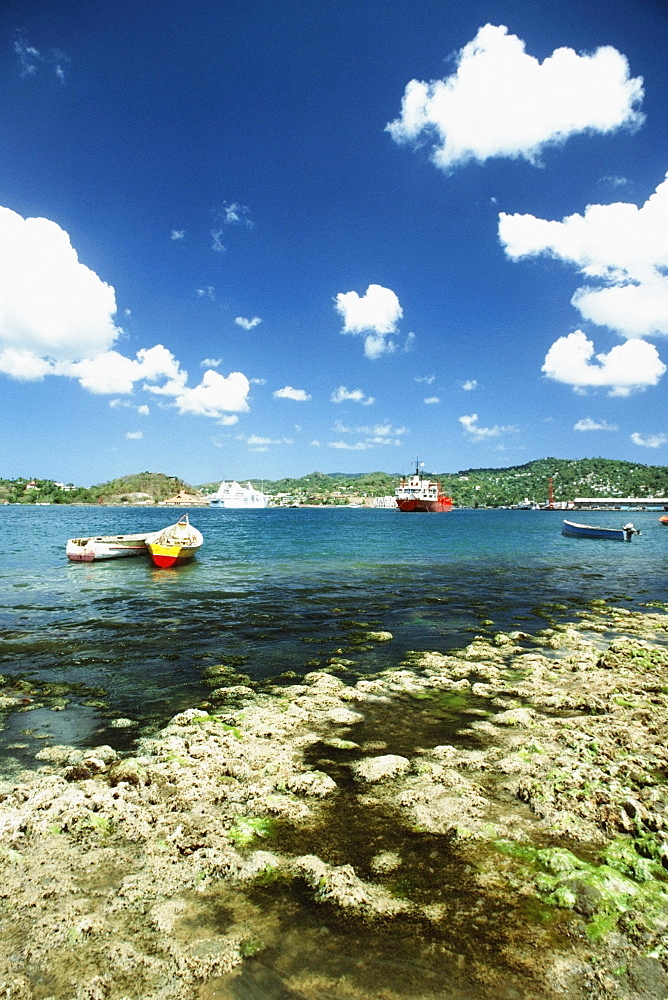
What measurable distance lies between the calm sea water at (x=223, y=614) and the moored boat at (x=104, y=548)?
95 cm

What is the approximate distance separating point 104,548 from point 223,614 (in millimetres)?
20599

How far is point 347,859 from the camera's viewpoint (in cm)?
488

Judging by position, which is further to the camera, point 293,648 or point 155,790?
point 293,648

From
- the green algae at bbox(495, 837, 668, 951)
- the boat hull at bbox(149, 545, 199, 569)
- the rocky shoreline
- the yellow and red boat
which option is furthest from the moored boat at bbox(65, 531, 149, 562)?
the green algae at bbox(495, 837, 668, 951)

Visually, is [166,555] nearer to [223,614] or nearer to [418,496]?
[223,614]

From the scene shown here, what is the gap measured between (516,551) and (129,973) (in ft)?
151

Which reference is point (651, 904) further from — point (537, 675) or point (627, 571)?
point (627, 571)

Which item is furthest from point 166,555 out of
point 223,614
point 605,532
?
point 605,532

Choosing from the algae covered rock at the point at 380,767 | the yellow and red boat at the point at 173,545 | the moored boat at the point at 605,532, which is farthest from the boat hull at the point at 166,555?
the moored boat at the point at 605,532

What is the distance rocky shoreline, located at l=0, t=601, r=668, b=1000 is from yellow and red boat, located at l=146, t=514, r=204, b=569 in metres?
24.2

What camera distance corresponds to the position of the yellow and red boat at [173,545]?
31422 millimetres

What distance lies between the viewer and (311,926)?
4043 mm

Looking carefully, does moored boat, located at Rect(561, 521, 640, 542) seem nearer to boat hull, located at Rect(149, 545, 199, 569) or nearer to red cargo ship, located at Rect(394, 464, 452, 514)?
boat hull, located at Rect(149, 545, 199, 569)

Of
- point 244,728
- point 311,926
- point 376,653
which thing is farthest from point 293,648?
point 311,926
